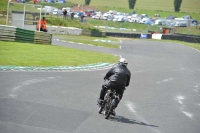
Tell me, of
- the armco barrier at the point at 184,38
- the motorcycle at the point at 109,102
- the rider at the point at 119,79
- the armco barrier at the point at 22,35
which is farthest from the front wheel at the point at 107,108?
the armco barrier at the point at 184,38

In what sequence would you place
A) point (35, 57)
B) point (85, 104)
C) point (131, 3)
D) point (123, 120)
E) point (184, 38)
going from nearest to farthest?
point (123, 120)
point (85, 104)
point (35, 57)
point (184, 38)
point (131, 3)

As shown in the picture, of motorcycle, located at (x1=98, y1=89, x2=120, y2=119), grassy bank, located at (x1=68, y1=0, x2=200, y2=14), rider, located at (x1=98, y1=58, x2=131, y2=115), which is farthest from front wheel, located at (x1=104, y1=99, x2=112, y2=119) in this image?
grassy bank, located at (x1=68, y1=0, x2=200, y2=14)

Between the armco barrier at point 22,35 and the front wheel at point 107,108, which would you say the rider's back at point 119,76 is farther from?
the armco barrier at point 22,35

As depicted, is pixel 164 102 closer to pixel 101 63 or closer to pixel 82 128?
pixel 82 128

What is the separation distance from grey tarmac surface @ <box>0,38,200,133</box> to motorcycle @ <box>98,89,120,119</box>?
0.73 feet

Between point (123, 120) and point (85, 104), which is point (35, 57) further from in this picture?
point (123, 120)

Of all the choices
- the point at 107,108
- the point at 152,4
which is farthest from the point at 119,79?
the point at 152,4

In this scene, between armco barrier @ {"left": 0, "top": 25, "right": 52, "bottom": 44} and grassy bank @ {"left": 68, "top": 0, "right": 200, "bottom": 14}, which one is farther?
grassy bank @ {"left": 68, "top": 0, "right": 200, "bottom": 14}

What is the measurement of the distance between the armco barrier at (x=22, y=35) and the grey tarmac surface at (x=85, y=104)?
10.5 meters

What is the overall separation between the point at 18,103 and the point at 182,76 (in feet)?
47.0

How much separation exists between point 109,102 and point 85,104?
1.83 m

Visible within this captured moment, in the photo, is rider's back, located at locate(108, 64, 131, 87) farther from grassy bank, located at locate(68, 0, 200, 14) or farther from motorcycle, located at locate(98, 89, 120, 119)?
grassy bank, located at locate(68, 0, 200, 14)

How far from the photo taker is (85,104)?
49.9 ft

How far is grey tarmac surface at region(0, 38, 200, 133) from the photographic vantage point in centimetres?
1201
